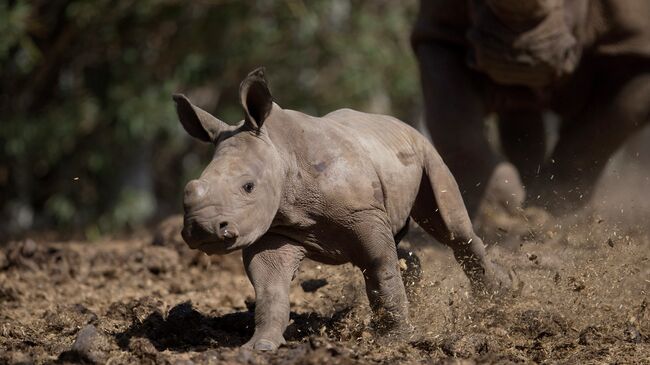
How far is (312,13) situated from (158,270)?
22.1ft

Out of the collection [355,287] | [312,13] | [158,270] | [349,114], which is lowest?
[312,13]

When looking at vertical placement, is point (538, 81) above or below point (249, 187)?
below

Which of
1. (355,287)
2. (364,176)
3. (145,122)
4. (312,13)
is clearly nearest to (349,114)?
Result: (364,176)

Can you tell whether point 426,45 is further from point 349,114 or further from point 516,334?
point 516,334

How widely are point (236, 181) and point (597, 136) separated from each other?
153 inches

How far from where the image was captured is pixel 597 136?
8336 mm

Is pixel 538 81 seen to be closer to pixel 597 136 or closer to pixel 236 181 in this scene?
pixel 597 136

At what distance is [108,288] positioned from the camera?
7.68 m

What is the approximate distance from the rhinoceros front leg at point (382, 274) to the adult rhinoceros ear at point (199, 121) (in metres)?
0.73

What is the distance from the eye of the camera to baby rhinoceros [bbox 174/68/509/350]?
201 inches

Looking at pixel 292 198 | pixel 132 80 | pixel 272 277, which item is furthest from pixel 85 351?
pixel 132 80

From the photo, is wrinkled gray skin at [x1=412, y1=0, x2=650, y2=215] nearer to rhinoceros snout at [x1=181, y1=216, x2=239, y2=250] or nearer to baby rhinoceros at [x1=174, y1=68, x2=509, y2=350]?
baby rhinoceros at [x1=174, y1=68, x2=509, y2=350]

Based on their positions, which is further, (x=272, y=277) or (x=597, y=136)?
(x=597, y=136)

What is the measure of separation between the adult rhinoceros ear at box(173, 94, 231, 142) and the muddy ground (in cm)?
92
